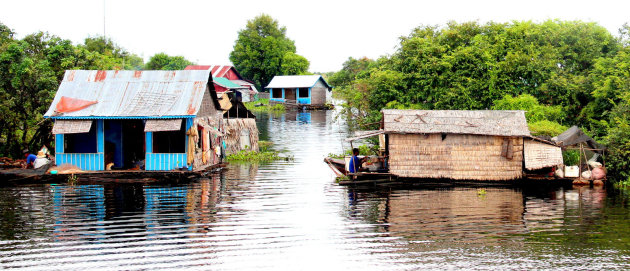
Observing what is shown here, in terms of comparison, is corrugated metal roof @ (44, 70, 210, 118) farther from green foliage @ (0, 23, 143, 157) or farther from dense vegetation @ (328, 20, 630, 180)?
dense vegetation @ (328, 20, 630, 180)

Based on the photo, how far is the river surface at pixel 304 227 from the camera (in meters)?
10.3

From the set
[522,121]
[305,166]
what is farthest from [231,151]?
[522,121]

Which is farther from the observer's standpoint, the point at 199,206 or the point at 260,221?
the point at 199,206

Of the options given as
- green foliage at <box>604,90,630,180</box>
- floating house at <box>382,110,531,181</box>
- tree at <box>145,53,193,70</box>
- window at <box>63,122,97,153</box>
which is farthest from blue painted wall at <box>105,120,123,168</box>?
tree at <box>145,53,193,70</box>

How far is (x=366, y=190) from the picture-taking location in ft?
59.0

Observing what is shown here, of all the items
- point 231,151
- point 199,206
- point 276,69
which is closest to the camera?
point 199,206

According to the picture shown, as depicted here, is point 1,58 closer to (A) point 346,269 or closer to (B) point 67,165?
(B) point 67,165

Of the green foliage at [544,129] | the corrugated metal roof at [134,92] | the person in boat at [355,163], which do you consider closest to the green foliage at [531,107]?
the green foliage at [544,129]

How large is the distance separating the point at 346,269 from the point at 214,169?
485 inches

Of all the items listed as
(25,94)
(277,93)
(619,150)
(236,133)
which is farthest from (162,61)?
(619,150)

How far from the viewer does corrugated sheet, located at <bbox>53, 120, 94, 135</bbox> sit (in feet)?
61.3

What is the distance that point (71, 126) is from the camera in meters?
18.8

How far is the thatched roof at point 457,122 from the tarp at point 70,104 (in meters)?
9.77

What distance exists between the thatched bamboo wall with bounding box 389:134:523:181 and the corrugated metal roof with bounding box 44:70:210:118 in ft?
22.1
